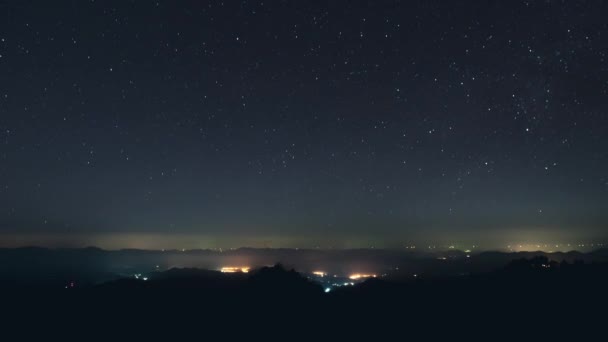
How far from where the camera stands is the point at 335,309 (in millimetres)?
53250

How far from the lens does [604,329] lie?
42406 millimetres

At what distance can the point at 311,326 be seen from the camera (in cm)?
4831

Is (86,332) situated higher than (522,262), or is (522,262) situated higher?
(522,262)

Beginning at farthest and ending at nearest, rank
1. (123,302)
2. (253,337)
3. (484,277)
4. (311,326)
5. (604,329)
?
(484,277) < (123,302) < (311,326) < (253,337) < (604,329)

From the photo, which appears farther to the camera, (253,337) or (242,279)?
(242,279)

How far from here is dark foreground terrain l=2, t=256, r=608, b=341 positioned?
1800 inches

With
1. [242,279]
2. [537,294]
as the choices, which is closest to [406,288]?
[537,294]

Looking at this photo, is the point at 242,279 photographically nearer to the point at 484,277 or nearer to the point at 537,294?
the point at 484,277

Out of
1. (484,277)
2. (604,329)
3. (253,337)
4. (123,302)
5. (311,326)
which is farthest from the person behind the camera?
(484,277)

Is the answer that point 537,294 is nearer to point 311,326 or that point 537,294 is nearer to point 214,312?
point 311,326

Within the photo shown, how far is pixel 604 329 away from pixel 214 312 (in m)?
38.7

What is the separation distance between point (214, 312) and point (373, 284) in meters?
22.1

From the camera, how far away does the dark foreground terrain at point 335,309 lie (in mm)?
45719

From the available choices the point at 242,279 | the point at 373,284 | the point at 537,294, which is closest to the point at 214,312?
the point at 242,279
